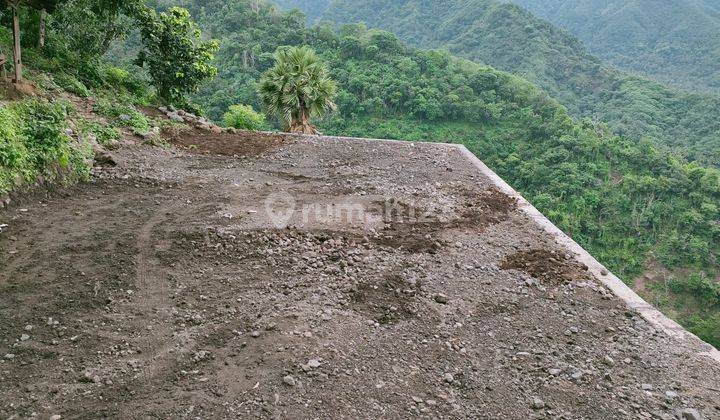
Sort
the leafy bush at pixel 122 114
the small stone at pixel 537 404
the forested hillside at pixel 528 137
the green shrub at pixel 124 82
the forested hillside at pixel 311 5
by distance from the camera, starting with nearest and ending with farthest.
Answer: the small stone at pixel 537 404, the leafy bush at pixel 122 114, the green shrub at pixel 124 82, the forested hillside at pixel 528 137, the forested hillside at pixel 311 5

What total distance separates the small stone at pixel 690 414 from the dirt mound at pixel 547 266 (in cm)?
192

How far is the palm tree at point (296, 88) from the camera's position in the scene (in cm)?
1299

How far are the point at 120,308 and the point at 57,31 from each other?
427 inches

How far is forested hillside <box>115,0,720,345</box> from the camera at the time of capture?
29266 millimetres

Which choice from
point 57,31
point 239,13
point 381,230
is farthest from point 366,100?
point 381,230

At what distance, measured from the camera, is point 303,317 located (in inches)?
177

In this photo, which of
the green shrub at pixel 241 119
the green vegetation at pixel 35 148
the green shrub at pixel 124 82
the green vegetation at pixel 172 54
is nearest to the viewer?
the green vegetation at pixel 35 148

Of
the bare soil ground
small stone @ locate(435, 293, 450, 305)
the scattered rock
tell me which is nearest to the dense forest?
the bare soil ground

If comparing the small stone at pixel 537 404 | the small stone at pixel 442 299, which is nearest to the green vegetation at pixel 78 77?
the small stone at pixel 442 299

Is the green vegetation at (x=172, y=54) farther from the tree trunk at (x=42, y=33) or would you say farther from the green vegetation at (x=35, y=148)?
the green vegetation at (x=35, y=148)

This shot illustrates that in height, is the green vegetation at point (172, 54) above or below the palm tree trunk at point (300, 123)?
above

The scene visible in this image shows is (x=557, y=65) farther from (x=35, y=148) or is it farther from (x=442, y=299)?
(x=35, y=148)

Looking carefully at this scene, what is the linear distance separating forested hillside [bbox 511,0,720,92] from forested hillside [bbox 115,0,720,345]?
57833 mm

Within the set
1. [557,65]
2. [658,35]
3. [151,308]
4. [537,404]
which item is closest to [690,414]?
[537,404]
